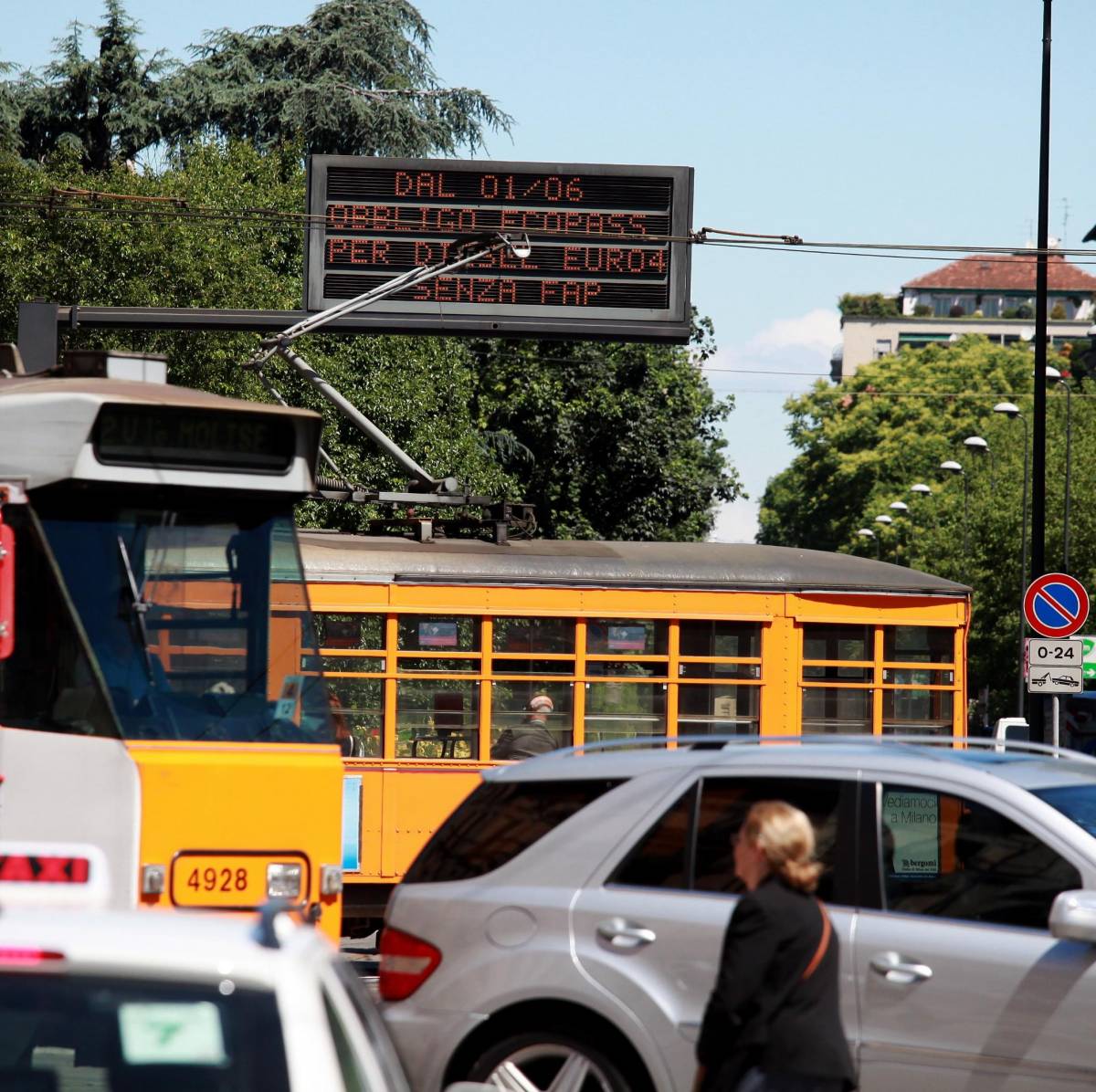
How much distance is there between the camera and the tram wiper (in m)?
7.55

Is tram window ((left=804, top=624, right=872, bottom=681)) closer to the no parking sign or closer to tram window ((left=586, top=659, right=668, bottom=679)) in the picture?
tram window ((left=586, top=659, right=668, bottom=679))

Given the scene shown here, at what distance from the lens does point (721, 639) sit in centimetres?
1477

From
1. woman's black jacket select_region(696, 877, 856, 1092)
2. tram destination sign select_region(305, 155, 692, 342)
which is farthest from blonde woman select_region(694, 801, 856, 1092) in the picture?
tram destination sign select_region(305, 155, 692, 342)

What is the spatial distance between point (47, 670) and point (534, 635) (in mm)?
7183

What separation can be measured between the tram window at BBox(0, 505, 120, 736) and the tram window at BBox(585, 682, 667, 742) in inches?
281

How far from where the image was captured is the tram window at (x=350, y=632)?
14125mm

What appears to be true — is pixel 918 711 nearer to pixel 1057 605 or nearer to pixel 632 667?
pixel 632 667

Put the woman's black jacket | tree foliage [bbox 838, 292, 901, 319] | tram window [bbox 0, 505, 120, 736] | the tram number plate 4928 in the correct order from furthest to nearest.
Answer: tree foliage [bbox 838, 292, 901, 319], tram window [bbox 0, 505, 120, 736], the tram number plate 4928, the woman's black jacket

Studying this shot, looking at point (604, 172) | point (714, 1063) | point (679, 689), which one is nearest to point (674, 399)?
point (604, 172)

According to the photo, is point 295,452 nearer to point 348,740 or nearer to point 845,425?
point 348,740

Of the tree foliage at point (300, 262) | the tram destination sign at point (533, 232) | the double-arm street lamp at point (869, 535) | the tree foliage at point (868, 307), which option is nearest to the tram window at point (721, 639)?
the tram destination sign at point (533, 232)

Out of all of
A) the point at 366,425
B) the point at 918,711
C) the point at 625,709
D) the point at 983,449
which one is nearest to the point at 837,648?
the point at 918,711

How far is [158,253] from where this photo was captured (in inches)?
1075

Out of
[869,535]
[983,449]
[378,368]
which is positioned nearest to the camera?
[378,368]
